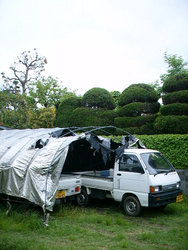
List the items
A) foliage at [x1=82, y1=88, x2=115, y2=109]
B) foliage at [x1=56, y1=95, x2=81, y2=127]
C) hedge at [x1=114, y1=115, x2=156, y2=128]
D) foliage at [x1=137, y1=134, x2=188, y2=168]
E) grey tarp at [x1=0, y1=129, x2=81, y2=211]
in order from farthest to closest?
foliage at [x1=56, y1=95, x2=81, y2=127] → foliage at [x1=82, y1=88, x2=115, y2=109] → hedge at [x1=114, y1=115, x2=156, y2=128] → foliage at [x1=137, y1=134, x2=188, y2=168] → grey tarp at [x1=0, y1=129, x2=81, y2=211]

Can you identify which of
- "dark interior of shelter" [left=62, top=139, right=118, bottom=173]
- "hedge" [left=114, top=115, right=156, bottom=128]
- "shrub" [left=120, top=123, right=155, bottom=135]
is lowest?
"dark interior of shelter" [left=62, top=139, right=118, bottom=173]

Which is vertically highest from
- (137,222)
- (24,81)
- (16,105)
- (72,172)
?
(24,81)

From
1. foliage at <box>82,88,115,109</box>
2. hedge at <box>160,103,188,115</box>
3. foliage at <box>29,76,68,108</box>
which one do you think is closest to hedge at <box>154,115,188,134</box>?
hedge at <box>160,103,188,115</box>

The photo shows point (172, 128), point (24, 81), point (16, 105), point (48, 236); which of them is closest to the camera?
point (48, 236)

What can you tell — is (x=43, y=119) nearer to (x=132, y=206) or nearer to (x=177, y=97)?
(x=177, y=97)

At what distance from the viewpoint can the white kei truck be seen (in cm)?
808

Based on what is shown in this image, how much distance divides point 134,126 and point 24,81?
1880 centimetres

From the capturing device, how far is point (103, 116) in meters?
15.8

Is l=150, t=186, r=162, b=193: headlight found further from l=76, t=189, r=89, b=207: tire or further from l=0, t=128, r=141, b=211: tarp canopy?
→ l=76, t=189, r=89, b=207: tire

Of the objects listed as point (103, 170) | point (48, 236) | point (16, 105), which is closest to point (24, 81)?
point (16, 105)

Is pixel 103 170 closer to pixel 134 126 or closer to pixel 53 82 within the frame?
pixel 134 126

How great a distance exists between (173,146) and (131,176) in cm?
374

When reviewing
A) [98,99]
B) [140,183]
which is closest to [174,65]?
[98,99]

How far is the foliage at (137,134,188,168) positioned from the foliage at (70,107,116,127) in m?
4.09
